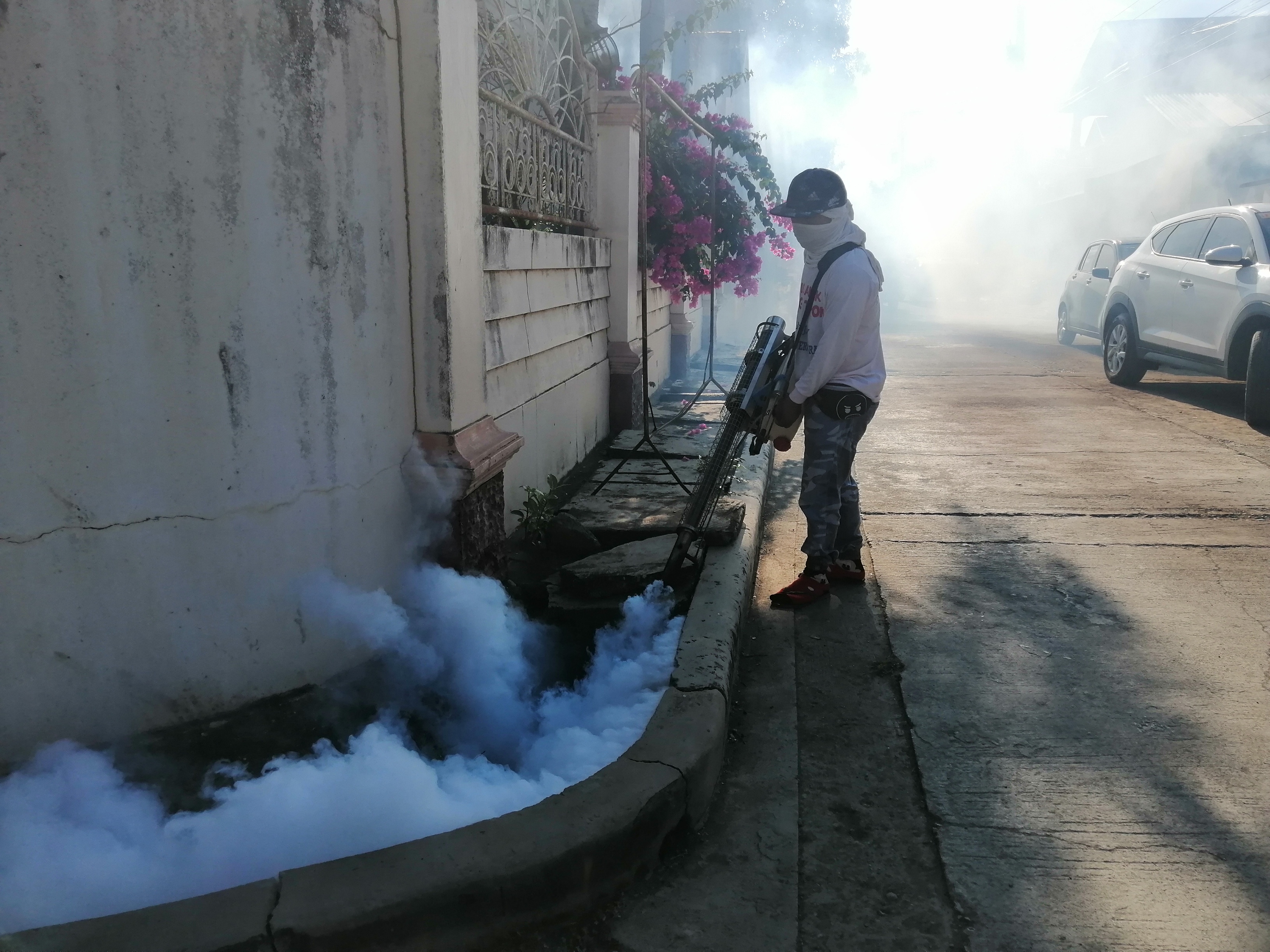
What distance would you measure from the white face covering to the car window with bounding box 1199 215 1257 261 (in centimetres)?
605

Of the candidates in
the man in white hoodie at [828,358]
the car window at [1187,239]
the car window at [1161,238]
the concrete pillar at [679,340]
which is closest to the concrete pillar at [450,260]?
the man in white hoodie at [828,358]

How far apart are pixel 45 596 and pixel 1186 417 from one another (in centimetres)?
894

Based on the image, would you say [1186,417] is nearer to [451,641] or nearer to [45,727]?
[451,641]

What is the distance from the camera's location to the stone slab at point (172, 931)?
6.09 feet

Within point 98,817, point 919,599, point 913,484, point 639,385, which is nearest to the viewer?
point 98,817

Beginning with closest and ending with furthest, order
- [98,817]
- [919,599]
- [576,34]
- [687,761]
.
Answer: [98,817] → [687,761] → [919,599] → [576,34]

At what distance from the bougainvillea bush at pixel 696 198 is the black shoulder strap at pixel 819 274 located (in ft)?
11.7

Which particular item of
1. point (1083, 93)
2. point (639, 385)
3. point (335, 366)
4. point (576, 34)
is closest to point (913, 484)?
point (639, 385)

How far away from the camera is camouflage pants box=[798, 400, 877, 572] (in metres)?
4.22

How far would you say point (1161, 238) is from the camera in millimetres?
10336

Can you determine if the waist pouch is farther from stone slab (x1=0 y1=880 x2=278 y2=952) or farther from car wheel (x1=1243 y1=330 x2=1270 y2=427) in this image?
car wheel (x1=1243 y1=330 x2=1270 y2=427)

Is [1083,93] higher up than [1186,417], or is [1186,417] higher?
[1083,93]

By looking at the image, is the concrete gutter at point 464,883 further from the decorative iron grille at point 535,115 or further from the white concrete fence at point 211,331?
the decorative iron grille at point 535,115

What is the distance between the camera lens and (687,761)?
263 centimetres
